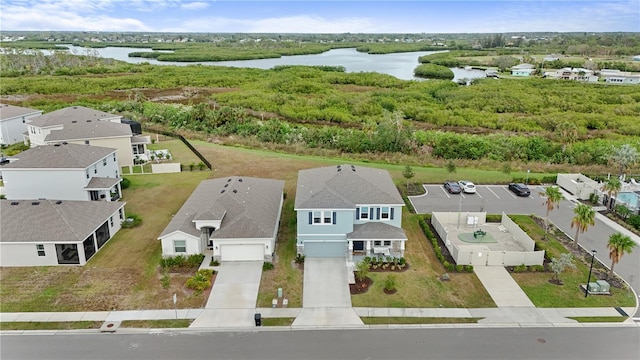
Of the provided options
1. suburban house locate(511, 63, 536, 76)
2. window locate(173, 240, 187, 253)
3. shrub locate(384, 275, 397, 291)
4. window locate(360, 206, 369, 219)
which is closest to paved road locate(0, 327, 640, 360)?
shrub locate(384, 275, 397, 291)

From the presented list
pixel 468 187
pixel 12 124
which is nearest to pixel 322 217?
pixel 468 187

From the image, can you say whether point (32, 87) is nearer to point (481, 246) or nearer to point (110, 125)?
point (110, 125)

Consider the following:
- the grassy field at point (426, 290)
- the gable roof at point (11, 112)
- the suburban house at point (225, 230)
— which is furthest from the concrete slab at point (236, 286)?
the gable roof at point (11, 112)

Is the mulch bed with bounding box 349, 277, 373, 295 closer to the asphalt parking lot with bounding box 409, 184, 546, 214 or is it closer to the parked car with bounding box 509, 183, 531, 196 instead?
the asphalt parking lot with bounding box 409, 184, 546, 214

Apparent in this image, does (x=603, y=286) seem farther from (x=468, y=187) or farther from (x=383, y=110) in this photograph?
(x=383, y=110)

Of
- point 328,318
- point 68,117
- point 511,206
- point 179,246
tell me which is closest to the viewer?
point 328,318

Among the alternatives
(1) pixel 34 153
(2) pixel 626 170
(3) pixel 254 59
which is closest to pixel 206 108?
(1) pixel 34 153

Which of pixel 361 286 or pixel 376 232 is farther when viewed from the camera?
pixel 376 232
